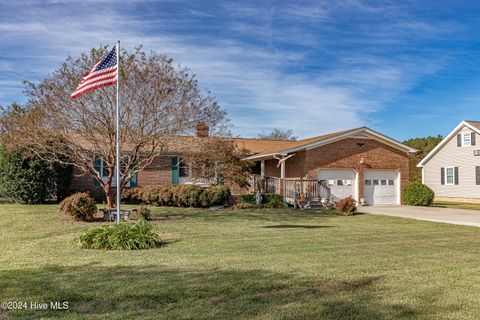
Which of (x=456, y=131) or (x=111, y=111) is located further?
(x=456, y=131)

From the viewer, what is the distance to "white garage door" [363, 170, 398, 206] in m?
25.8

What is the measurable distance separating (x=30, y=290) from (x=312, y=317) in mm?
3898

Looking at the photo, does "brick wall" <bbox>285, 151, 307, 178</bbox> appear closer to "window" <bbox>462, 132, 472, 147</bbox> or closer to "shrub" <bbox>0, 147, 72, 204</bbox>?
"shrub" <bbox>0, 147, 72, 204</bbox>

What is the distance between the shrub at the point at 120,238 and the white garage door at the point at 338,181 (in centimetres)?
1540

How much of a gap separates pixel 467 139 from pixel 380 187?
11215 mm

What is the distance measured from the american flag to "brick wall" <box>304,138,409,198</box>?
44.9 feet

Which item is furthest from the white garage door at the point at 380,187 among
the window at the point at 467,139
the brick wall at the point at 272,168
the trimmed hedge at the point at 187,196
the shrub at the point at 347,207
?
the window at the point at 467,139

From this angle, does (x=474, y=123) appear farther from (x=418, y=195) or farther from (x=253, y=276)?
(x=253, y=276)

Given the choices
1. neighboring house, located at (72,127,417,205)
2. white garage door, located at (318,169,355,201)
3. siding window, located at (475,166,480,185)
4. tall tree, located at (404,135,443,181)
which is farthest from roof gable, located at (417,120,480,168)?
white garage door, located at (318,169,355,201)

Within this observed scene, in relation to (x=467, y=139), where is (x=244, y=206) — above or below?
below

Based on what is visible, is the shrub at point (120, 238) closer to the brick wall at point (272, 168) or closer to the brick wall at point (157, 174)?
the brick wall at point (157, 174)

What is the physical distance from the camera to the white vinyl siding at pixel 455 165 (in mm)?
32469

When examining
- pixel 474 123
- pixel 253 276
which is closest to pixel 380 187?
pixel 474 123

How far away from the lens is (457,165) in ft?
111
